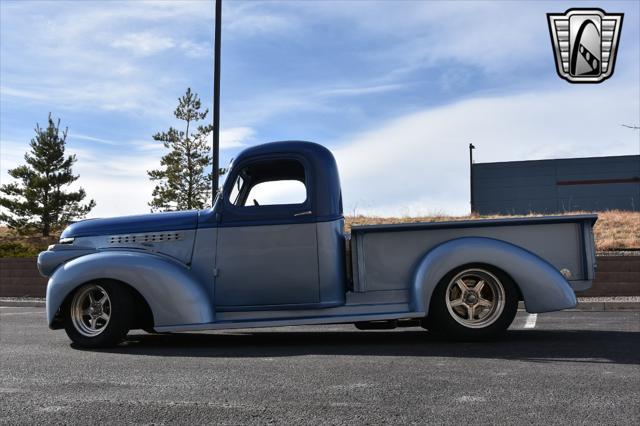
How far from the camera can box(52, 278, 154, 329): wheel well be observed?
6.77m

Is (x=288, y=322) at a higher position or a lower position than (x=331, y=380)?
higher

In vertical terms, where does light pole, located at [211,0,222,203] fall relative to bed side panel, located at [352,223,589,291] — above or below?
above

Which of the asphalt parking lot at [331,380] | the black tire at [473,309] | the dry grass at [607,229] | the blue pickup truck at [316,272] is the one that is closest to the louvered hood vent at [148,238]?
the blue pickup truck at [316,272]

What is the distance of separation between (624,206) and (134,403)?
3531cm

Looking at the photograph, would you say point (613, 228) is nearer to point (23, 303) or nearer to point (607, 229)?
point (607, 229)

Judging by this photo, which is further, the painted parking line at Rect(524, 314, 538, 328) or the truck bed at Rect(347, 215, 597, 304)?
the painted parking line at Rect(524, 314, 538, 328)

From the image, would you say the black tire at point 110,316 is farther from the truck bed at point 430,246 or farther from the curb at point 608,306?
the curb at point 608,306

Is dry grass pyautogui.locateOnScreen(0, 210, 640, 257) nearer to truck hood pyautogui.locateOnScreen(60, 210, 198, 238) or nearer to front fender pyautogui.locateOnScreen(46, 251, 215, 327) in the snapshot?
truck hood pyautogui.locateOnScreen(60, 210, 198, 238)

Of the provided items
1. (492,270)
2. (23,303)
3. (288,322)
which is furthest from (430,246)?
(23,303)

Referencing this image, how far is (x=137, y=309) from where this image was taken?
272 inches

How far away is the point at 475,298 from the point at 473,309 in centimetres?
11

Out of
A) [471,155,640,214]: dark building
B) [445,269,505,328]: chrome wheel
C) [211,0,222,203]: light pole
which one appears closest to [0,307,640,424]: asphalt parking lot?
[445,269,505,328]: chrome wheel

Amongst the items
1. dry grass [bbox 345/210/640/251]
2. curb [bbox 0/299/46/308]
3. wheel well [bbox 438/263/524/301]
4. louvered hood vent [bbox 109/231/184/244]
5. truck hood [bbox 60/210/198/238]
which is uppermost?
dry grass [bbox 345/210/640/251]

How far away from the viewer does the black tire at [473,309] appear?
6.45 meters
